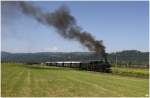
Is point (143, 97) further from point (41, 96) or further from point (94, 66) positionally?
point (94, 66)

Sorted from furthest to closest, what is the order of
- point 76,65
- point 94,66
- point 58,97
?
point 76,65, point 94,66, point 58,97

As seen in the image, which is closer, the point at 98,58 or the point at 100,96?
the point at 100,96

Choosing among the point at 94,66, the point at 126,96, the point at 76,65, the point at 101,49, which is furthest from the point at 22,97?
the point at 76,65

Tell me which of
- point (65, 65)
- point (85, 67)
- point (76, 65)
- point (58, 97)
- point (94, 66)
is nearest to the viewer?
point (58, 97)

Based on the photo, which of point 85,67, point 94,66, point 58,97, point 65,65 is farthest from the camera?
point 65,65

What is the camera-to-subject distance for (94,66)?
2913 inches

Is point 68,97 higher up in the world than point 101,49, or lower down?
lower down

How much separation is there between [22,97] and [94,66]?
53183 mm

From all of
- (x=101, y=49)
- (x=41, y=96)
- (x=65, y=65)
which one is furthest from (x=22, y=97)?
(x=65, y=65)

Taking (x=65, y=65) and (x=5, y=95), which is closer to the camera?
(x=5, y=95)

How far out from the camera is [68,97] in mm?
21312

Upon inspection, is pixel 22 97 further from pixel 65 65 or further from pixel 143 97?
pixel 65 65

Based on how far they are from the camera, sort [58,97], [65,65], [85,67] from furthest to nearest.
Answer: [65,65] → [85,67] → [58,97]

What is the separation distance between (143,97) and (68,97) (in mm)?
4585
